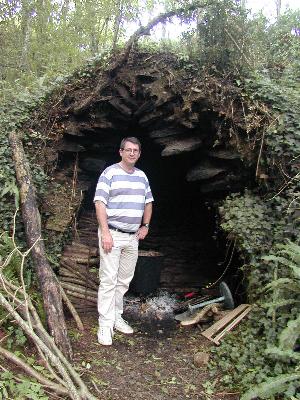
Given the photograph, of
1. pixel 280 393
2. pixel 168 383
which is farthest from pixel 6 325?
pixel 280 393

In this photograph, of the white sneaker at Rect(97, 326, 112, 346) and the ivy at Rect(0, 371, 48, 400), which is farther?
the white sneaker at Rect(97, 326, 112, 346)

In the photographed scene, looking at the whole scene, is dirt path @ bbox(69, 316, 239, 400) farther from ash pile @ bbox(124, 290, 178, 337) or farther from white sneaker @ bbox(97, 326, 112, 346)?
ash pile @ bbox(124, 290, 178, 337)

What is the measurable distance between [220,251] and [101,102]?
389cm

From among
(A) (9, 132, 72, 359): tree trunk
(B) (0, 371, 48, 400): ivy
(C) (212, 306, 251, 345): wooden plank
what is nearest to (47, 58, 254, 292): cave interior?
(A) (9, 132, 72, 359): tree trunk

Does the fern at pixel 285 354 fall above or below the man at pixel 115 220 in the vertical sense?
below

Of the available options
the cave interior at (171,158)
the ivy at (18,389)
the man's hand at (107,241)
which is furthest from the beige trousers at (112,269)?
the cave interior at (171,158)

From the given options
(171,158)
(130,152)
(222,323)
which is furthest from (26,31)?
(222,323)

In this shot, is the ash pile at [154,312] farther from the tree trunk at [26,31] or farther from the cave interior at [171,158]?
the tree trunk at [26,31]

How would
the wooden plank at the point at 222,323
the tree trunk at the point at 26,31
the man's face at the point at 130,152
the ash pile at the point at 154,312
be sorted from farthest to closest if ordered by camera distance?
the tree trunk at the point at 26,31, the ash pile at the point at 154,312, the wooden plank at the point at 222,323, the man's face at the point at 130,152

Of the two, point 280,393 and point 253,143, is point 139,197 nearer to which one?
point 253,143

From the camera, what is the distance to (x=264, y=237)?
17.1 ft

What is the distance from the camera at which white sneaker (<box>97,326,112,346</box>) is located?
4809 millimetres

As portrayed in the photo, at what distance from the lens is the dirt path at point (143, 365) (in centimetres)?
396

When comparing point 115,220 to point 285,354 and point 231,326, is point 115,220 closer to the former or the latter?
point 231,326
